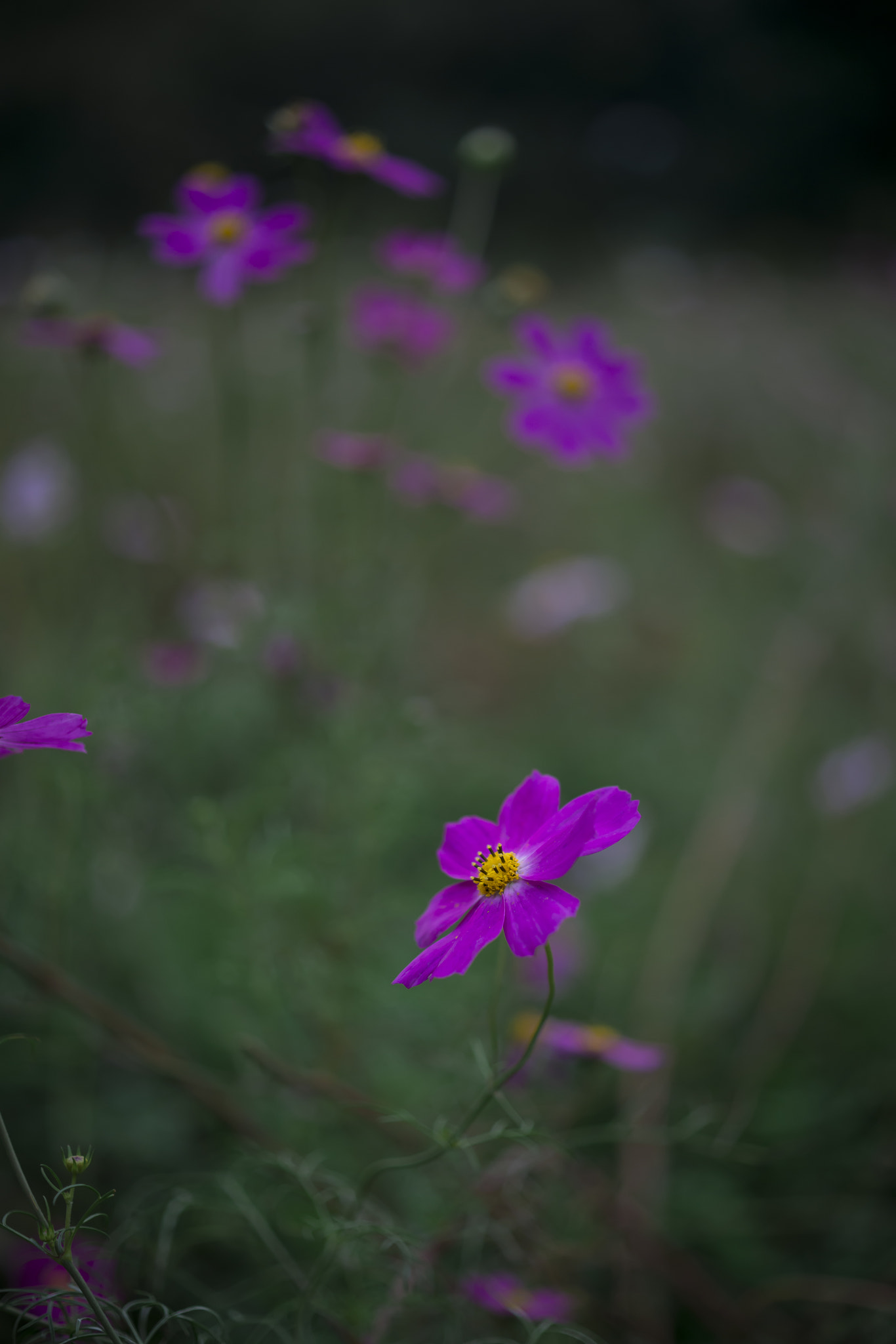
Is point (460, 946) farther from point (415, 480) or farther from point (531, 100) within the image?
point (531, 100)

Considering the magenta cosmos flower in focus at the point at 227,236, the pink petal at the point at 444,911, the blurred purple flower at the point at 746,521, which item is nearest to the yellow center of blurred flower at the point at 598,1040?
the pink petal at the point at 444,911

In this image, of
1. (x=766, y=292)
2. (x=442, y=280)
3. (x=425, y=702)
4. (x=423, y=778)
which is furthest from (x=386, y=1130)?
(x=766, y=292)

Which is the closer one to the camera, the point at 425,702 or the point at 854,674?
the point at 425,702

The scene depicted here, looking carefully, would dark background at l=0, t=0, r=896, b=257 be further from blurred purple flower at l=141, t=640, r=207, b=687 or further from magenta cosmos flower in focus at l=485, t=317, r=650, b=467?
magenta cosmos flower in focus at l=485, t=317, r=650, b=467

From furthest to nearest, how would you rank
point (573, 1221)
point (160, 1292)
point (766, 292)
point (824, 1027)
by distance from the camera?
point (766, 292) < point (824, 1027) < point (573, 1221) < point (160, 1292)

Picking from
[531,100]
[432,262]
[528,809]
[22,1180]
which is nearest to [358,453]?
[432,262]

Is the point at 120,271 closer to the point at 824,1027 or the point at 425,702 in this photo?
the point at 425,702

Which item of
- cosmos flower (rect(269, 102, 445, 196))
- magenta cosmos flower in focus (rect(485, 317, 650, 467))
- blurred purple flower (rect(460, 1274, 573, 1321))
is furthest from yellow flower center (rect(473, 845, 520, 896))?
cosmos flower (rect(269, 102, 445, 196))
